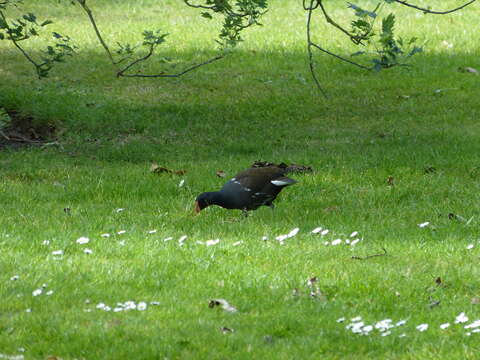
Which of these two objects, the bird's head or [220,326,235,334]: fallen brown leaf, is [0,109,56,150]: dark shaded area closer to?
the bird's head

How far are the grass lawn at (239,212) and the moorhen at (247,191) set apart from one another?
7.6 inches

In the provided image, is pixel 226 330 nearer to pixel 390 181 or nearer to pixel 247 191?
pixel 247 191

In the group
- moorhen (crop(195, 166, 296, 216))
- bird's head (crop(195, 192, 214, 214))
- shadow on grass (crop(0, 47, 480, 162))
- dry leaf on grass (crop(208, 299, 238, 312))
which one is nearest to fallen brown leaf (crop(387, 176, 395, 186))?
shadow on grass (crop(0, 47, 480, 162))

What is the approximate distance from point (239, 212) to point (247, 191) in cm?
72

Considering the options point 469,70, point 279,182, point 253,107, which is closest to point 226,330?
point 279,182

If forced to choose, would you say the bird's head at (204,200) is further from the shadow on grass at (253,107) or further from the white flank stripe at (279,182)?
the shadow on grass at (253,107)

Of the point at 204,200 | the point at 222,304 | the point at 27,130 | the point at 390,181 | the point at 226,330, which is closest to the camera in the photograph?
the point at 226,330

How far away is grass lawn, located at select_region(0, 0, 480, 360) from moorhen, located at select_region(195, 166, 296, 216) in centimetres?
19

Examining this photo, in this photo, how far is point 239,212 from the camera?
8.39 m

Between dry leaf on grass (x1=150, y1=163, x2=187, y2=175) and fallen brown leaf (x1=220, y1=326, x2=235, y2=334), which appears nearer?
fallen brown leaf (x1=220, y1=326, x2=235, y2=334)

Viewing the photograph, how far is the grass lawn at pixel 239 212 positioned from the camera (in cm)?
502

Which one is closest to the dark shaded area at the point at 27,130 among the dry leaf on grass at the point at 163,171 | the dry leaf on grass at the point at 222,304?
the dry leaf on grass at the point at 163,171

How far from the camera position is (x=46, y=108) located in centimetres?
1297

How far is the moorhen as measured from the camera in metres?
7.72
